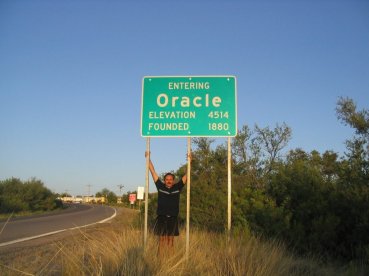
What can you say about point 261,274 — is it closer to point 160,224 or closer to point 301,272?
point 301,272

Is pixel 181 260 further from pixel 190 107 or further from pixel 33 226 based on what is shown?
pixel 33 226

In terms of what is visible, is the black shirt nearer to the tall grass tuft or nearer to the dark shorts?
the dark shorts

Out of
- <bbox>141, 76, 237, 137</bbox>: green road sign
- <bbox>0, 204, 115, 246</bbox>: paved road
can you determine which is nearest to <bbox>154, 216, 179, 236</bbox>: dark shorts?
<bbox>141, 76, 237, 137</bbox>: green road sign

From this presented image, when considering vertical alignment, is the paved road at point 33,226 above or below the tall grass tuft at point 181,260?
below

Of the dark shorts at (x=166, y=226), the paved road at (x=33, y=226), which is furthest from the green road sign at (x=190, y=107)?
the paved road at (x=33, y=226)

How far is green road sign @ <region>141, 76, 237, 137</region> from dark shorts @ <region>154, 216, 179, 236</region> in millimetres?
1700

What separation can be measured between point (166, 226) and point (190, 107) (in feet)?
8.15

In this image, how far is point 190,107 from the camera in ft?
28.9

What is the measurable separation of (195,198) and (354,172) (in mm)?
4712

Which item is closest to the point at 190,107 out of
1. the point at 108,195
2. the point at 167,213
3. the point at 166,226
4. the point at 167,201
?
the point at 167,201

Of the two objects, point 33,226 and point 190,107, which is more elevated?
point 190,107

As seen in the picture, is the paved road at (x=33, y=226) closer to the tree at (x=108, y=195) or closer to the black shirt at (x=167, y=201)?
the black shirt at (x=167, y=201)

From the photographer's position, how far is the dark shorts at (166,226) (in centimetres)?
816

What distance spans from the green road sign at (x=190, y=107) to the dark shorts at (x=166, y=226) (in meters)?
1.70
